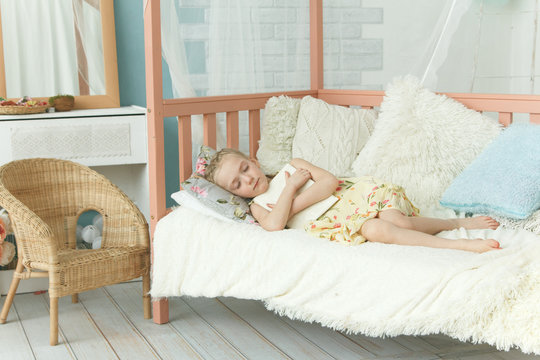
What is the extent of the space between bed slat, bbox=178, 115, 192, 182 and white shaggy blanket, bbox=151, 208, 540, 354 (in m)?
0.20

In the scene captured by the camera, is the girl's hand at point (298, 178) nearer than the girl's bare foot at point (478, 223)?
No

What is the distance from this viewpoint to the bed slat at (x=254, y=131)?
9.32 ft

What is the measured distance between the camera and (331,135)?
2.76 metres

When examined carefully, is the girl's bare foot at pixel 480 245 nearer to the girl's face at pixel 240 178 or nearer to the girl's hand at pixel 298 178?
the girl's hand at pixel 298 178

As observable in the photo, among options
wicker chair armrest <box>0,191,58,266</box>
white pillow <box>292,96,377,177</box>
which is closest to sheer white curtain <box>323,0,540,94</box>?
white pillow <box>292,96,377,177</box>

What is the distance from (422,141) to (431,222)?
0.44 meters

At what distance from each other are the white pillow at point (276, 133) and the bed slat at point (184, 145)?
0.32 meters

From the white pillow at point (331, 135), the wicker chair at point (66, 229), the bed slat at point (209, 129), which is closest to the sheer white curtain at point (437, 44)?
the white pillow at point (331, 135)

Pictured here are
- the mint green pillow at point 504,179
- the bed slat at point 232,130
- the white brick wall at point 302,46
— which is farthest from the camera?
the white brick wall at point 302,46

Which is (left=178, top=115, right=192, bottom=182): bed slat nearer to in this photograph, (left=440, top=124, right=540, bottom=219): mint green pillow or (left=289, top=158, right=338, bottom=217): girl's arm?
(left=289, top=158, right=338, bottom=217): girl's arm

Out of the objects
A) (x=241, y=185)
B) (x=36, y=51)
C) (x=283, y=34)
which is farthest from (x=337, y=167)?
(x=36, y=51)

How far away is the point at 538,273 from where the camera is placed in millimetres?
1718

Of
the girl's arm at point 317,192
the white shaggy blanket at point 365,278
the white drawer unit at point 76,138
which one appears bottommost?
the white shaggy blanket at point 365,278

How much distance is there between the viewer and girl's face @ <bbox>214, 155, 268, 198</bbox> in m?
2.38
